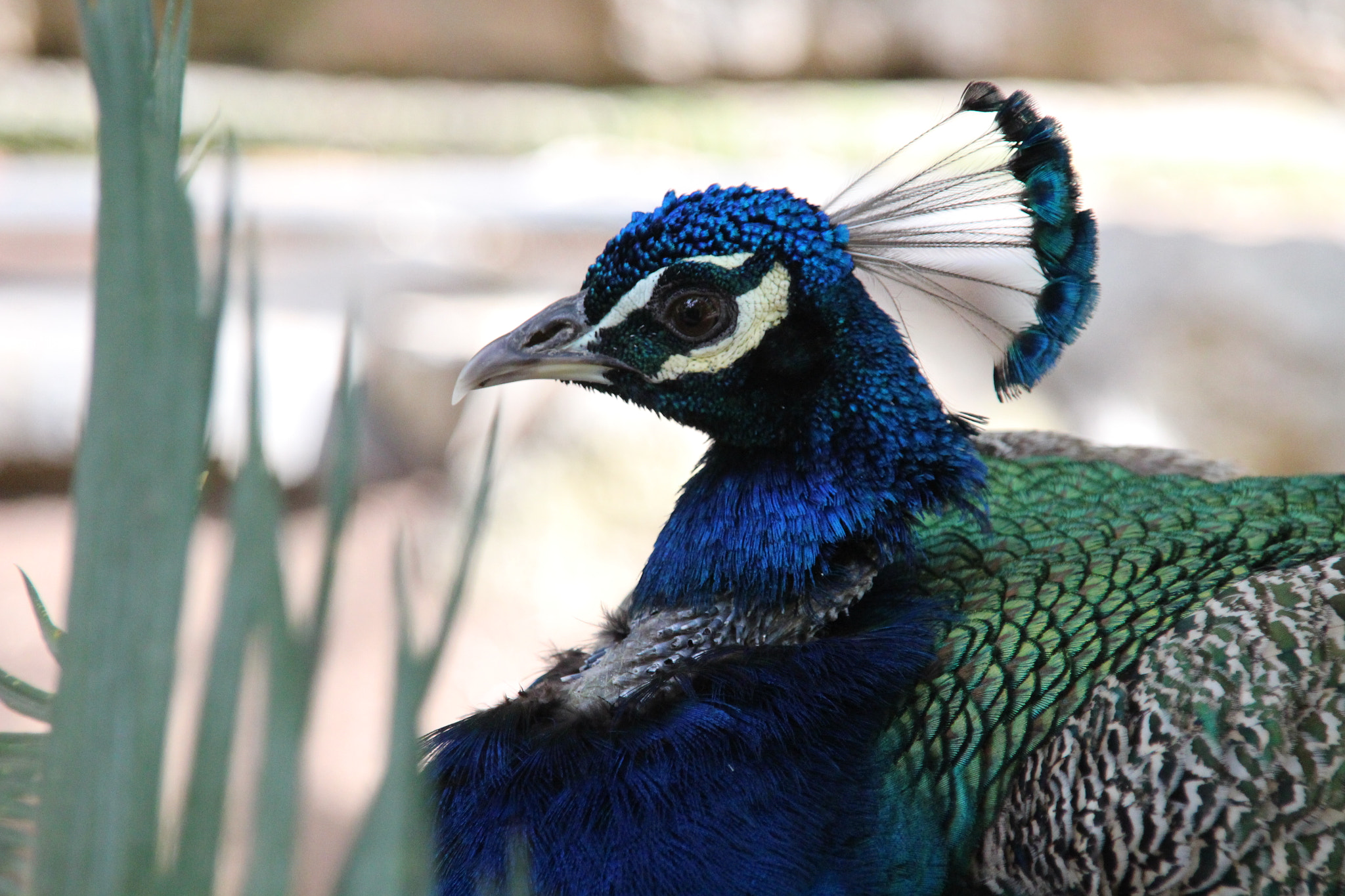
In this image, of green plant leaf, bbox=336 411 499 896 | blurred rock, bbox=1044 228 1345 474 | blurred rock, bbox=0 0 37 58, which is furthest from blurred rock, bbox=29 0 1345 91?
green plant leaf, bbox=336 411 499 896

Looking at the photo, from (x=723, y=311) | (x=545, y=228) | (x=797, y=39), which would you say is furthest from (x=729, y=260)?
(x=797, y=39)

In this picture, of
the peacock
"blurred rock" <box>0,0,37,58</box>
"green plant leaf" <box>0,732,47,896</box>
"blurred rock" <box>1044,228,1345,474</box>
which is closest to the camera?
"green plant leaf" <box>0,732,47,896</box>

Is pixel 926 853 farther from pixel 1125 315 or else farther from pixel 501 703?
pixel 1125 315

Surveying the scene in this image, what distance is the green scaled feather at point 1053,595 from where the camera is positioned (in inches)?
46.4

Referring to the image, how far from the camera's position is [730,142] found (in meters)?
6.80

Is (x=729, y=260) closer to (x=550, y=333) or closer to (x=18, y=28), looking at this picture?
(x=550, y=333)

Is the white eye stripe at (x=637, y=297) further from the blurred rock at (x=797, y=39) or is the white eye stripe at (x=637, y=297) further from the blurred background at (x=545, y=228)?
the blurred rock at (x=797, y=39)

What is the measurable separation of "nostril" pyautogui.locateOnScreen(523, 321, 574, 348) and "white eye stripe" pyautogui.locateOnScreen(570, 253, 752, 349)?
0.02m

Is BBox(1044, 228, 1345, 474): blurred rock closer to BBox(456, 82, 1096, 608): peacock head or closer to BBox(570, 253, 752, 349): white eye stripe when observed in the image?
BBox(456, 82, 1096, 608): peacock head

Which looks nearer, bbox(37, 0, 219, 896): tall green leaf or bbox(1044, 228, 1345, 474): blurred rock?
bbox(37, 0, 219, 896): tall green leaf

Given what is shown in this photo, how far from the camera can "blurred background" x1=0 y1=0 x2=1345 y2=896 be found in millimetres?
3383

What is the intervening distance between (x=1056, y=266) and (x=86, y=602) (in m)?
1.12

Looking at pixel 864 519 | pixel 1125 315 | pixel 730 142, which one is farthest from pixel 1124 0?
pixel 864 519

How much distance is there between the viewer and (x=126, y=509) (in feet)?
1.54
